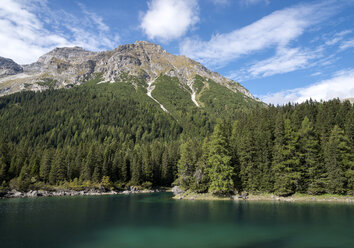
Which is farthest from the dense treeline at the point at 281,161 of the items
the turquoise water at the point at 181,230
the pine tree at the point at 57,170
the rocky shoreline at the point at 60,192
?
the pine tree at the point at 57,170

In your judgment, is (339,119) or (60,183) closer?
(339,119)

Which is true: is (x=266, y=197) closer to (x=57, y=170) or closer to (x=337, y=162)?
(x=337, y=162)

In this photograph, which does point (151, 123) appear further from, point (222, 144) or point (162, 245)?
point (162, 245)

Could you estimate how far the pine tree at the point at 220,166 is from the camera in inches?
2494

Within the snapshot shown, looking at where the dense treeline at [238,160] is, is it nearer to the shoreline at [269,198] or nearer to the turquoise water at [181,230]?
the shoreline at [269,198]

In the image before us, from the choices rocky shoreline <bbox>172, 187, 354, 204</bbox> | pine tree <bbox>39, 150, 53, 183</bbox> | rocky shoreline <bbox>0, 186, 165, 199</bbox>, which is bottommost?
rocky shoreline <bbox>0, 186, 165, 199</bbox>

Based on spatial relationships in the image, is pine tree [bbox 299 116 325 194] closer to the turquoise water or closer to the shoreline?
the shoreline

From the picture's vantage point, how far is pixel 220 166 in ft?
211

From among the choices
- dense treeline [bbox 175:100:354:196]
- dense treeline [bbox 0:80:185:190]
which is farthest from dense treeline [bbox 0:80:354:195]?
dense treeline [bbox 0:80:185:190]

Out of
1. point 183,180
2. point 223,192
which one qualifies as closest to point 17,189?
point 183,180

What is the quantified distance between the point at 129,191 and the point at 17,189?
4023 centimetres

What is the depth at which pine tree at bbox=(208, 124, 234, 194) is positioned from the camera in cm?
6334

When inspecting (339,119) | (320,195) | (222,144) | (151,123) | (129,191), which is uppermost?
(151,123)

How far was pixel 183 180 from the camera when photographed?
76312 mm
